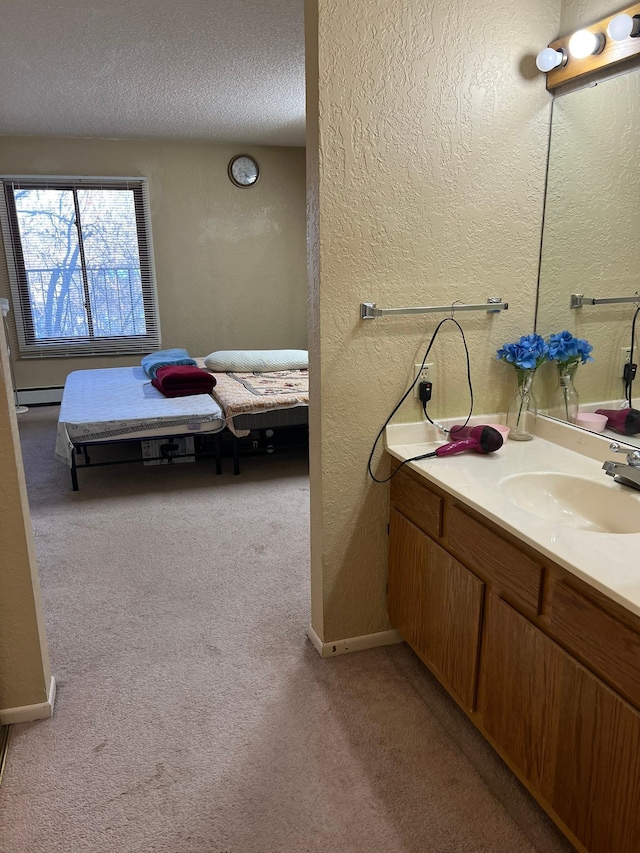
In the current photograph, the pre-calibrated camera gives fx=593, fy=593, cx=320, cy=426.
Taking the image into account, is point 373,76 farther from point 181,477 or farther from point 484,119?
point 181,477

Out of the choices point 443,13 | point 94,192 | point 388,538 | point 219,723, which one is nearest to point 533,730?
point 388,538

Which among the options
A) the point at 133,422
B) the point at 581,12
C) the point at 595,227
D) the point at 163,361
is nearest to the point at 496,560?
the point at 595,227

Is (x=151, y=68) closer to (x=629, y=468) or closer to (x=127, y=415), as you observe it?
(x=127, y=415)

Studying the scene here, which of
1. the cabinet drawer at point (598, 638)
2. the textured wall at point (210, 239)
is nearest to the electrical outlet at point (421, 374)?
the cabinet drawer at point (598, 638)

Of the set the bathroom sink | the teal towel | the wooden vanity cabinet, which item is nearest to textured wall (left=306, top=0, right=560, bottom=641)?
the wooden vanity cabinet

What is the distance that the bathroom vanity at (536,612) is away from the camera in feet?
3.91

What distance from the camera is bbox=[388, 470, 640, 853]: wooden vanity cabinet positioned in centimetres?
118

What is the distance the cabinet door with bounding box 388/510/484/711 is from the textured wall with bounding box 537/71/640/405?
769 mm

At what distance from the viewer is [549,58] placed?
1.83 m

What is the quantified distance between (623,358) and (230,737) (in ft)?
5.62

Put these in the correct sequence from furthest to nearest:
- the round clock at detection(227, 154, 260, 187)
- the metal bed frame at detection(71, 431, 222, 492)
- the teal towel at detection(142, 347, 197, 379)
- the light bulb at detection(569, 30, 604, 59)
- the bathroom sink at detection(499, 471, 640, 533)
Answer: the round clock at detection(227, 154, 260, 187) < the teal towel at detection(142, 347, 197, 379) < the metal bed frame at detection(71, 431, 222, 492) < the light bulb at detection(569, 30, 604, 59) < the bathroom sink at detection(499, 471, 640, 533)

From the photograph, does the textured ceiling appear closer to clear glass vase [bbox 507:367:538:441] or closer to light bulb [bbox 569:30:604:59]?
light bulb [bbox 569:30:604:59]

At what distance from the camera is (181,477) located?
405 cm

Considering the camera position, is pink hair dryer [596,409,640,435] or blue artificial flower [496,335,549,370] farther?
blue artificial flower [496,335,549,370]
